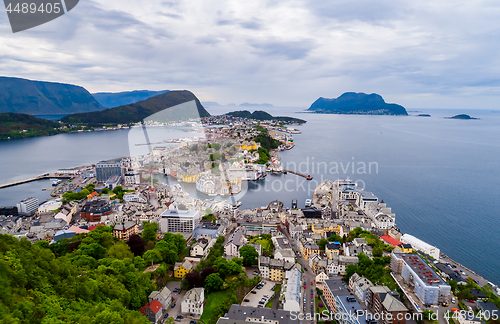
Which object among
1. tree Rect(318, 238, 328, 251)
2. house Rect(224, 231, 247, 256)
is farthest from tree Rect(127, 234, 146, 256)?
tree Rect(318, 238, 328, 251)

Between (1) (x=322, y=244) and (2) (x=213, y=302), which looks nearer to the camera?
(2) (x=213, y=302)

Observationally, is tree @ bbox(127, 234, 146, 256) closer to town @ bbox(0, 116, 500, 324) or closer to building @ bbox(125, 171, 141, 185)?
town @ bbox(0, 116, 500, 324)

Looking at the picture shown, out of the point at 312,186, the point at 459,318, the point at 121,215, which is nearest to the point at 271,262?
the point at 459,318

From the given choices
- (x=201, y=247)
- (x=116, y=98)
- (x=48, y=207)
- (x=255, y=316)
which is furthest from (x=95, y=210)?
(x=116, y=98)

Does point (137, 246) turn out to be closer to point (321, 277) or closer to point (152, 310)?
point (152, 310)

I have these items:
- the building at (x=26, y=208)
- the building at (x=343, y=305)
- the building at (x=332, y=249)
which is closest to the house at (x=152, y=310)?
the building at (x=343, y=305)

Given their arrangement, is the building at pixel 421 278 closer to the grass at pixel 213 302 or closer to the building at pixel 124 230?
the grass at pixel 213 302
